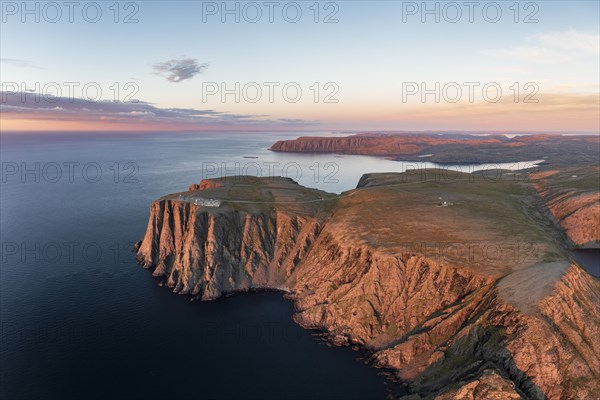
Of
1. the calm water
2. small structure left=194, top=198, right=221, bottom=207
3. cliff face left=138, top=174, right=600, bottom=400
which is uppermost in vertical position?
small structure left=194, top=198, right=221, bottom=207

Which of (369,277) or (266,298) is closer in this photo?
(369,277)

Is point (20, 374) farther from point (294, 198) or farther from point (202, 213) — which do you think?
point (294, 198)

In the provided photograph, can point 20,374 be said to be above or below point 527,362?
below

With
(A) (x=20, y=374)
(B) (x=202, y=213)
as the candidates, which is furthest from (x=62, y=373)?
(B) (x=202, y=213)

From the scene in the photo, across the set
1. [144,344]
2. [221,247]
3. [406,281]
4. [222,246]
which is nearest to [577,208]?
[406,281]

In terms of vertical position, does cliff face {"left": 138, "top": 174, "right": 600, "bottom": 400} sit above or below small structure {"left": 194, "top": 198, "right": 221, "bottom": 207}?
below

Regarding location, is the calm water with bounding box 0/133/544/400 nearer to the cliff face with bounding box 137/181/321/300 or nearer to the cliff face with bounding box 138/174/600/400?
the cliff face with bounding box 137/181/321/300

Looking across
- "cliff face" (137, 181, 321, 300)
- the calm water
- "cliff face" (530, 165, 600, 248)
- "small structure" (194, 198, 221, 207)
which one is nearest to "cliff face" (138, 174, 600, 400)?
"cliff face" (137, 181, 321, 300)

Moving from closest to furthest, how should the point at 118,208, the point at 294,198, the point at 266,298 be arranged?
the point at 266,298 < the point at 294,198 < the point at 118,208
